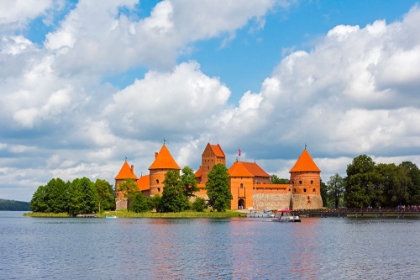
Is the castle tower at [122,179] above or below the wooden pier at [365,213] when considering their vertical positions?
above

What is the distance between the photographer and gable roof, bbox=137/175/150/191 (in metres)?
84.4

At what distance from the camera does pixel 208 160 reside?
3588 inches

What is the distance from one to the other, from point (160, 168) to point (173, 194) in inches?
442

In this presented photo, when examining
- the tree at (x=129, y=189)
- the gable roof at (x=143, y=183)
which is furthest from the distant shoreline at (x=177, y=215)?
the gable roof at (x=143, y=183)

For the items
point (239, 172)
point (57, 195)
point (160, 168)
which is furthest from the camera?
point (239, 172)

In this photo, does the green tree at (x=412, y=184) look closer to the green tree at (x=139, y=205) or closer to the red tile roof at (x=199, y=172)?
the green tree at (x=139, y=205)

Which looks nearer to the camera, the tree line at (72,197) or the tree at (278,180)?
the tree line at (72,197)

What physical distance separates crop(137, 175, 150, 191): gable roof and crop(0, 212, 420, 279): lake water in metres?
43.0

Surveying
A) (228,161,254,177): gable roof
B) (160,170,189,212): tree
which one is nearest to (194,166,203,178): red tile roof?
(228,161,254,177): gable roof

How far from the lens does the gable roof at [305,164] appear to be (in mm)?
79812

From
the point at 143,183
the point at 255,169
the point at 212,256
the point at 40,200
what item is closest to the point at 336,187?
the point at 255,169

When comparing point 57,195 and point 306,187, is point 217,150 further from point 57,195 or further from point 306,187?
point 57,195

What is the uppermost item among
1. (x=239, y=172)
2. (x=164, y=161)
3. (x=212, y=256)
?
(x=164, y=161)

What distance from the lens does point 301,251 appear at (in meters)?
29.6
